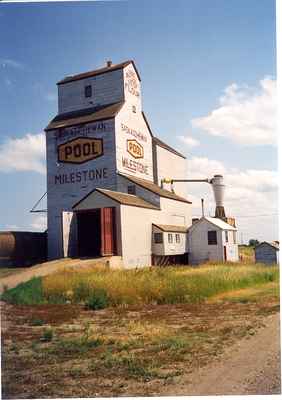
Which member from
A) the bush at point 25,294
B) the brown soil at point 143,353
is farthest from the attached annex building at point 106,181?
the brown soil at point 143,353

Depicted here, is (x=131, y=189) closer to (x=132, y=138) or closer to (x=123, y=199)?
(x=123, y=199)

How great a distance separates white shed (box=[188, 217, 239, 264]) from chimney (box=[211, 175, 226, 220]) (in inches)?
82.5

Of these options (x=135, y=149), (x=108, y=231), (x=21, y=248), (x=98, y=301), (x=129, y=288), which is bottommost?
(x=98, y=301)

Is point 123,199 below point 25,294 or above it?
above

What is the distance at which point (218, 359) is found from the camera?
7211 mm

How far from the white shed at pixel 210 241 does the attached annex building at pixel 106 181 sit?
54 cm

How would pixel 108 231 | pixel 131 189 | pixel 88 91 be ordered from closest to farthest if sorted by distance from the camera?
pixel 108 231 → pixel 131 189 → pixel 88 91

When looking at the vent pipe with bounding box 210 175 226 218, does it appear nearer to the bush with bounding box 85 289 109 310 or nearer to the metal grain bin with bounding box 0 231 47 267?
the metal grain bin with bounding box 0 231 47 267

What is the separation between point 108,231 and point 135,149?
629 cm

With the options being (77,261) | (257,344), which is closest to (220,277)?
(257,344)

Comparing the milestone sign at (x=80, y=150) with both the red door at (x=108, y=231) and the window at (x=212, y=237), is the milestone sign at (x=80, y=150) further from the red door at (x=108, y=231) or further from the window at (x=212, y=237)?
the window at (x=212, y=237)

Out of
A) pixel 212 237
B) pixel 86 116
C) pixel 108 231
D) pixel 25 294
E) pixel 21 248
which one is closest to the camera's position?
pixel 25 294

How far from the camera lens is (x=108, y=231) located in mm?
18641

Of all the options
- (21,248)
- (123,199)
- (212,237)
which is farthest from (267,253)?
(21,248)
